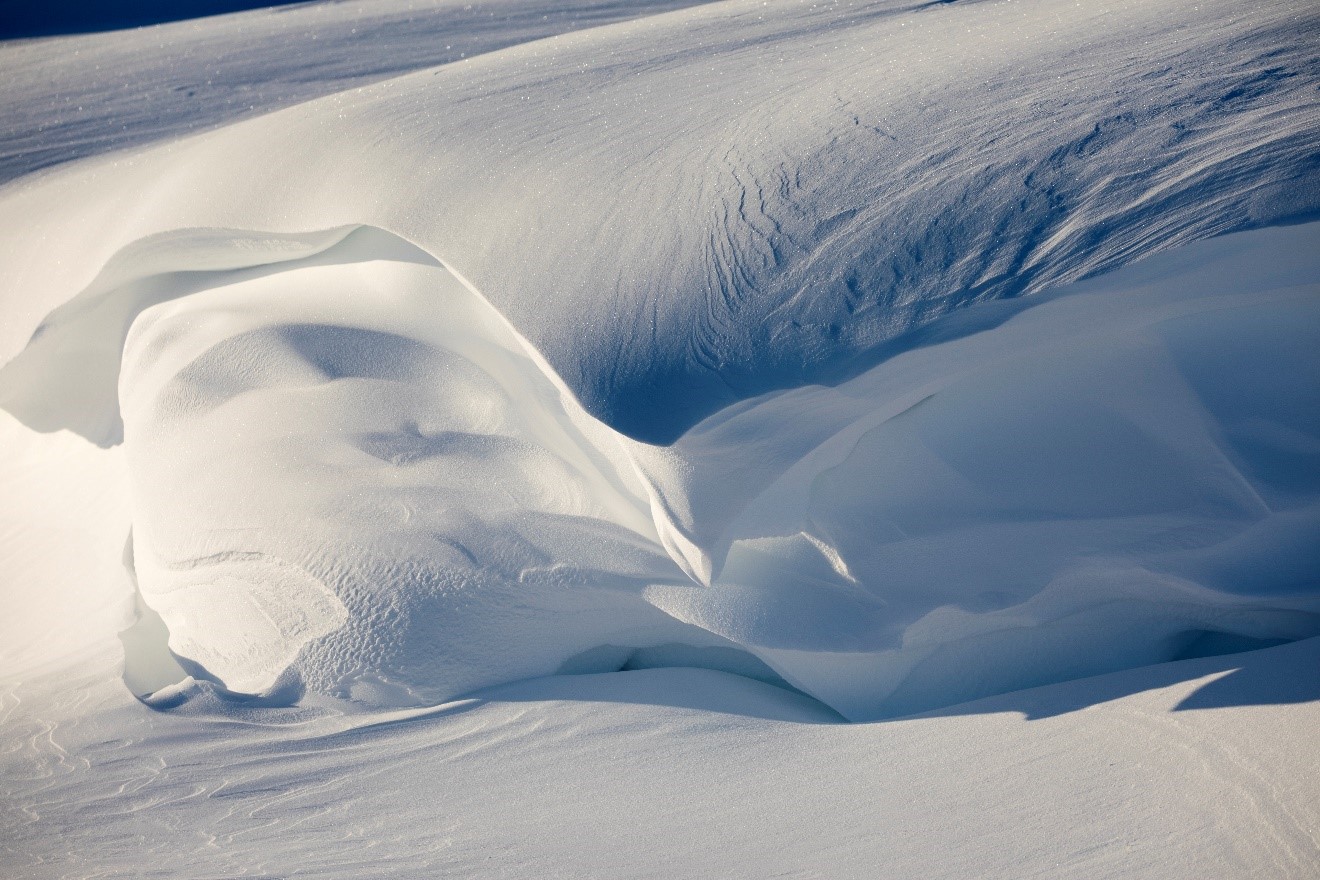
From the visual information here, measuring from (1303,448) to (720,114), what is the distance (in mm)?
1170

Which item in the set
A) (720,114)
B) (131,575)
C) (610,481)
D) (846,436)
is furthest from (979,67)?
(131,575)

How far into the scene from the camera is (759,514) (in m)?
1.72

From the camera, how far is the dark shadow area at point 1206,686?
61.5 inches

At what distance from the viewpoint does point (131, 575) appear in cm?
206

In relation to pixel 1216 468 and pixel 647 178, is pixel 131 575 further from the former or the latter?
pixel 1216 468

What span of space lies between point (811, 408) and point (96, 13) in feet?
8.81

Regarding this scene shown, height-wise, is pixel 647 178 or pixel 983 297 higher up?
pixel 647 178

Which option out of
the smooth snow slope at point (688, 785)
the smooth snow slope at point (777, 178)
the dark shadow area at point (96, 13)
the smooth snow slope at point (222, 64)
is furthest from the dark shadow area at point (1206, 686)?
the dark shadow area at point (96, 13)

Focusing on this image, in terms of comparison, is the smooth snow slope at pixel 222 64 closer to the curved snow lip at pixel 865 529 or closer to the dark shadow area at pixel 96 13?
the dark shadow area at pixel 96 13

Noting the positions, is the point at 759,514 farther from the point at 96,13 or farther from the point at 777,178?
the point at 96,13

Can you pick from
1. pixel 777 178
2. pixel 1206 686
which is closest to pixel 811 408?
pixel 777 178

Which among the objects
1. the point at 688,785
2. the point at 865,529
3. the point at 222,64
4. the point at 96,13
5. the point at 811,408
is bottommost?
the point at 688,785

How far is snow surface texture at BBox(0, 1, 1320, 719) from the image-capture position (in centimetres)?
169

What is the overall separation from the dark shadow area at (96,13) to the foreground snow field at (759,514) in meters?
1.48
